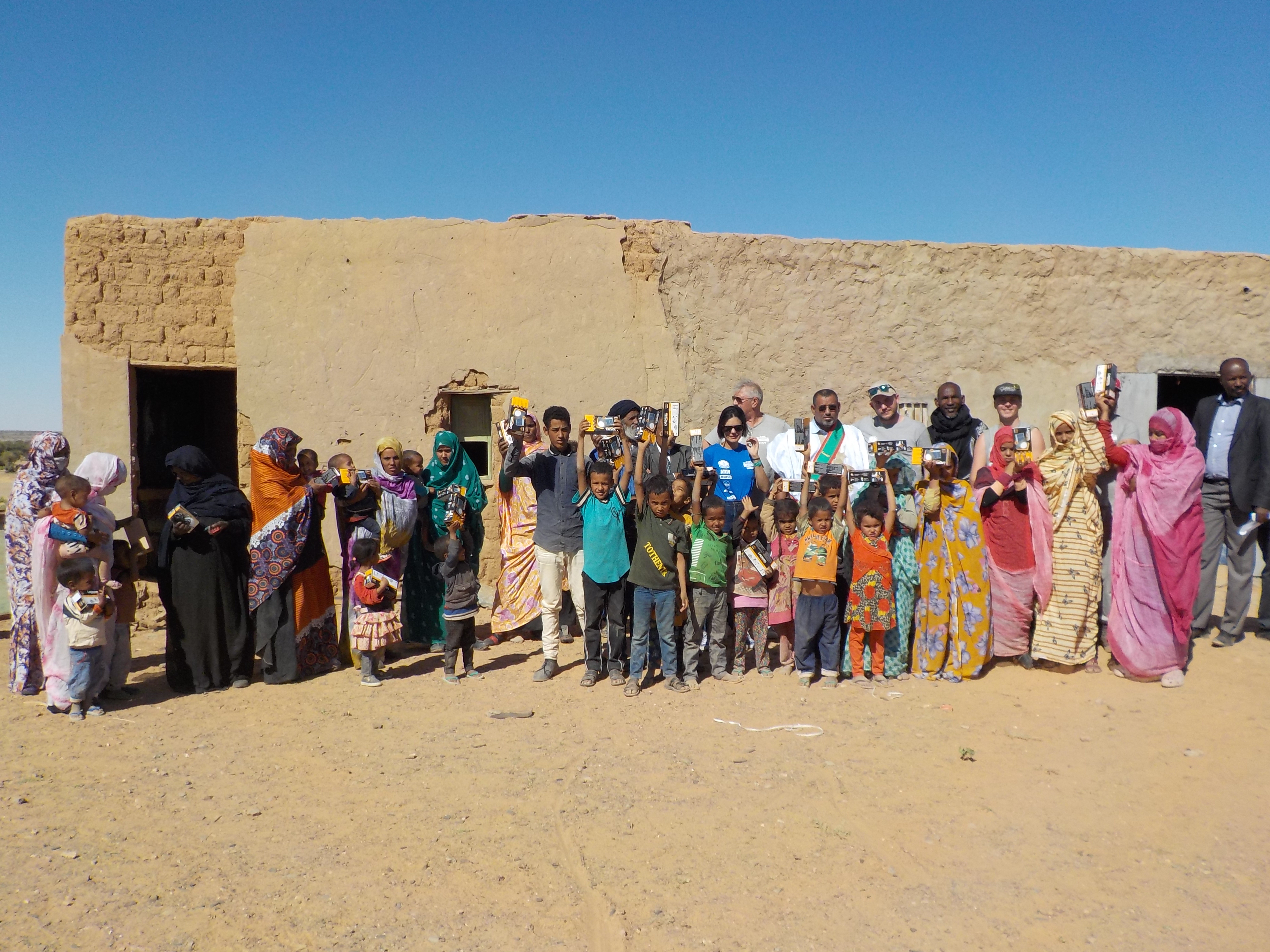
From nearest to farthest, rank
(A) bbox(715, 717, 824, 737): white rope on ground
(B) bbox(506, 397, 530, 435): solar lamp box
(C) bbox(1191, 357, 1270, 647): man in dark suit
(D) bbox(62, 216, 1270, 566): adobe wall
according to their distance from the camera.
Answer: (A) bbox(715, 717, 824, 737): white rope on ground
(B) bbox(506, 397, 530, 435): solar lamp box
(C) bbox(1191, 357, 1270, 647): man in dark suit
(D) bbox(62, 216, 1270, 566): adobe wall

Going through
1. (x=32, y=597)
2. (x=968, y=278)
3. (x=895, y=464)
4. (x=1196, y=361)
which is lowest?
(x=32, y=597)

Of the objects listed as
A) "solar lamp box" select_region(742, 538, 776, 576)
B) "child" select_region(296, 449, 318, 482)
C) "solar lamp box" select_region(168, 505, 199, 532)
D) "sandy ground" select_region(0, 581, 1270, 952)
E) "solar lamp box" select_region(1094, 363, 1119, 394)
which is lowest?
"sandy ground" select_region(0, 581, 1270, 952)

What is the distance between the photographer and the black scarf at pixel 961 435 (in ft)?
17.9

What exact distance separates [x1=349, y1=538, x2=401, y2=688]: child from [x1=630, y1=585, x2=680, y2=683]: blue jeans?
146cm

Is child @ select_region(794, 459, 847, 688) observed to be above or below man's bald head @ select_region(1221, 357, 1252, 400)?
below

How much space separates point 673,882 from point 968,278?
5791mm

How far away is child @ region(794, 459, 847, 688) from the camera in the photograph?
15.9 ft

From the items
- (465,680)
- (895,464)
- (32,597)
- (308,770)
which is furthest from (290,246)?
(895,464)

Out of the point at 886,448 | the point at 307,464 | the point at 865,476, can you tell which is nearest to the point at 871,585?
the point at 865,476

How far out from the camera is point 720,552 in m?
4.93

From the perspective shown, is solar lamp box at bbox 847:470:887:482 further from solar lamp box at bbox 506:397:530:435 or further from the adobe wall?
the adobe wall

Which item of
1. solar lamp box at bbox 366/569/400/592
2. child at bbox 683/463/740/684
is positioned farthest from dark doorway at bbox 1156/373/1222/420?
solar lamp box at bbox 366/569/400/592

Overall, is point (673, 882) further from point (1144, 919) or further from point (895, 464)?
point (895, 464)

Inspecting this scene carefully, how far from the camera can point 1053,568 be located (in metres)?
5.14
